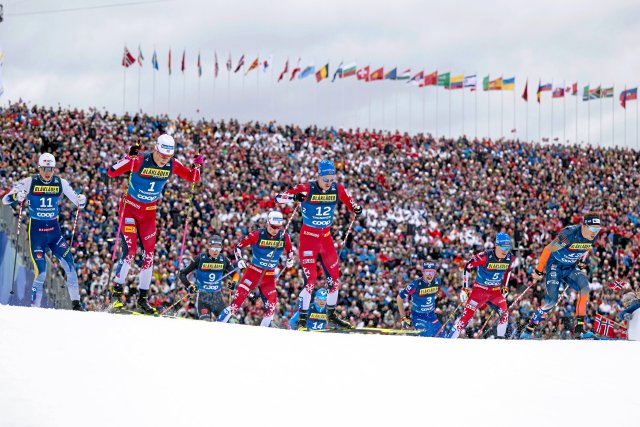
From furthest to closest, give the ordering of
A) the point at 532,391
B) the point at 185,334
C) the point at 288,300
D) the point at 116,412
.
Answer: the point at 288,300 → the point at 185,334 → the point at 532,391 → the point at 116,412

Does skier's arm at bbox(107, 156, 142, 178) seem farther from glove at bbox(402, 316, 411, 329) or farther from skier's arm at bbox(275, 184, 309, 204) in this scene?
glove at bbox(402, 316, 411, 329)

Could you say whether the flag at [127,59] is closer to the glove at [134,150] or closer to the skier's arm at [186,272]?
the skier's arm at [186,272]

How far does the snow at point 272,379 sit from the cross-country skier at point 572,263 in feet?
21.8

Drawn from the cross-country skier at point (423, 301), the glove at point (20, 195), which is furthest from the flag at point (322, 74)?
the glove at point (20, 195)

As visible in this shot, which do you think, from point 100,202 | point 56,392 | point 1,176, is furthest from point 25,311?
point 1,176

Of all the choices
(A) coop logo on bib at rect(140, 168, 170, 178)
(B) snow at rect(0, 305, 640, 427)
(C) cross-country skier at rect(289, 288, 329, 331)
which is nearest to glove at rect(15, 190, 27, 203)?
(A) coop logo on bib at rect(140, 168, 170, 178)

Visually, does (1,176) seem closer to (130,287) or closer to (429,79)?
(130,287)

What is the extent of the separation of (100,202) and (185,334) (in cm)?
1979

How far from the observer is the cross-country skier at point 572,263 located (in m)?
17.0

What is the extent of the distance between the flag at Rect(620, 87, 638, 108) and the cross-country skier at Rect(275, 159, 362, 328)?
44880 millimetres

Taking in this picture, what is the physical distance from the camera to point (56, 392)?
700 centimetres

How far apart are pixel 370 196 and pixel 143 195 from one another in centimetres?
2373

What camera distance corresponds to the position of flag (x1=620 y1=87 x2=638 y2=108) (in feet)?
182

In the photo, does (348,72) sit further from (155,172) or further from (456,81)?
(155,172)
